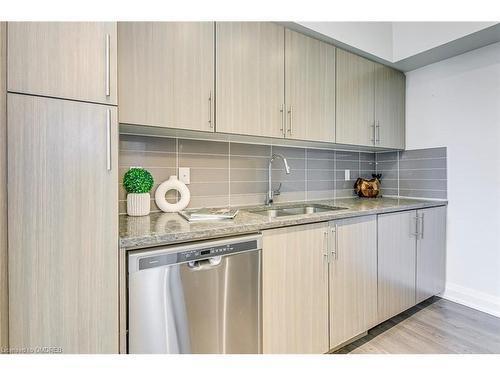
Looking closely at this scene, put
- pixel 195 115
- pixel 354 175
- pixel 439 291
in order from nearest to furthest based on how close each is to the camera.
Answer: pixel 195 115 → pixel 439 291 → pixel 354 175

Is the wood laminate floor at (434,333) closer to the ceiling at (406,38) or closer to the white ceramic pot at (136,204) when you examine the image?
the white ceramic pot at (136,204)

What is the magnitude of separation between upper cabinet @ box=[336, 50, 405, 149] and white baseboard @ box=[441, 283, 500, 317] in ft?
4.43

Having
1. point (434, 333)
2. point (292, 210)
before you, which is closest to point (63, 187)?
point (292, 210)

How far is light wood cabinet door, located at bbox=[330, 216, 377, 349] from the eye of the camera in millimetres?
1584

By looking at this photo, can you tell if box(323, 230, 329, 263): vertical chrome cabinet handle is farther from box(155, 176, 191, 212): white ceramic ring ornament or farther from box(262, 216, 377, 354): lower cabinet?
box(155, 176, 191, 212): white ceramic ring ornament

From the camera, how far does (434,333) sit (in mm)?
1845

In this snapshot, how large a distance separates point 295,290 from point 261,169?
0.99m

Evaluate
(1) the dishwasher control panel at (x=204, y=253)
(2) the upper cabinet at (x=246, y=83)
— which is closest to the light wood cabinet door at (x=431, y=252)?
(2) the upper cabinet at (x=246, y=83)

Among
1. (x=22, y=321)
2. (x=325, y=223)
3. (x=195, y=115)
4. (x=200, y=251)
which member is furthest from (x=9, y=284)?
(x=325, y=223)

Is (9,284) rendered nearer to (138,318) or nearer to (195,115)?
(138,318)

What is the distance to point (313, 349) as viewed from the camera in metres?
1.49
